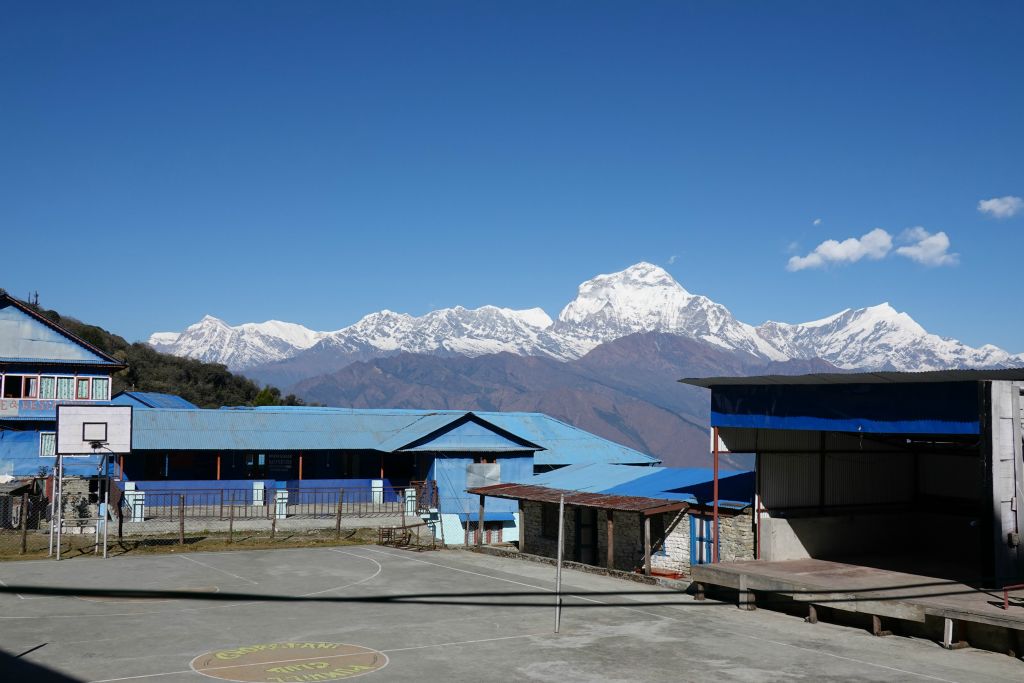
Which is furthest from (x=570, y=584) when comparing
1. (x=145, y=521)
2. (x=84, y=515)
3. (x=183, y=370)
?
(x=183, y=370)

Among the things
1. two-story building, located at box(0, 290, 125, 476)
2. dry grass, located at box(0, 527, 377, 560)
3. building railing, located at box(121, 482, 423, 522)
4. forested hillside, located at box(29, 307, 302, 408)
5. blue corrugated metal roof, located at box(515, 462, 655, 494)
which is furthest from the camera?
forested hillside, located at box(29, 307, 302, 408)

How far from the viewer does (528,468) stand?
54188 millimetres

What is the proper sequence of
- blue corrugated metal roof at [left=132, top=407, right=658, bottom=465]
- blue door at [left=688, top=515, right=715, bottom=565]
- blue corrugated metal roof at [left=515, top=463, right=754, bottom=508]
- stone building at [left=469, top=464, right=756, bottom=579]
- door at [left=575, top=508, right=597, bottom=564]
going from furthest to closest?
blue corrugated metal roof at [left=132, top=407, right=658, bottom=465] < door at [left=575, top=508, right=597, bottom=564] < blue corrugated metal roof at [left=515, top=463, right=754, bottom=508] < blue door at [left=688, top=515, right=715, bottom=565] < stone building at [left=469, top=464, right=756, bottom=579]

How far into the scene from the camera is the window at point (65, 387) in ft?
173

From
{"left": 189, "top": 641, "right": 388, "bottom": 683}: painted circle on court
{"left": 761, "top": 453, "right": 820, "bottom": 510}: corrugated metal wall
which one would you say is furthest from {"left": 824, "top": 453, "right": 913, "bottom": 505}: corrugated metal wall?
{"left": 189, "top": 641, "right": 388, "bottom": 683}: painted circle on court

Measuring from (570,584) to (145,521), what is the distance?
24.7 meters

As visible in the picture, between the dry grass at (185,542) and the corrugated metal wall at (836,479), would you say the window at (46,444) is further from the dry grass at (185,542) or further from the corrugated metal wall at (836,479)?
the corrugated metal wall at (836,479)

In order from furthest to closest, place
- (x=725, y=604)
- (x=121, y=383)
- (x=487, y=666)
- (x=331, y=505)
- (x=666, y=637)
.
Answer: (x=121, y=383) → (x=331, y=505) → (x=725, y=604) → (x=666, y=637) → (x=487, y=666)

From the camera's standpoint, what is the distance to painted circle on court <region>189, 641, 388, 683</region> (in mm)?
16531

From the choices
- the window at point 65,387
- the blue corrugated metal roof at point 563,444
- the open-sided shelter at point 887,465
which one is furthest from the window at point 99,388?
the open-sided shelter at point 887,465

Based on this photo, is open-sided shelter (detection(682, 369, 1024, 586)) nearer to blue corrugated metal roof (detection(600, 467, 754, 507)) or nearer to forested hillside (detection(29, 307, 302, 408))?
blue corrugated metal roof (detection(600, 467, 754, 507))

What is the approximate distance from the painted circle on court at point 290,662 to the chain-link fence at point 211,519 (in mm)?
17198

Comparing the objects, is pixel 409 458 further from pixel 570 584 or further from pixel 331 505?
pixel 570 584

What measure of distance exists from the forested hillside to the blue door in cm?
8355
